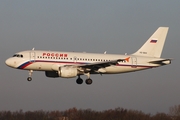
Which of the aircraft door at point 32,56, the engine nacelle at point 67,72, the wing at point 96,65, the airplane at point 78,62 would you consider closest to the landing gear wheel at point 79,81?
the airplane at point 78,62

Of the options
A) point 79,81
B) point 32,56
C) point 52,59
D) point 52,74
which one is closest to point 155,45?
point 79,81

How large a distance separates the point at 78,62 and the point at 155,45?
14616 mm

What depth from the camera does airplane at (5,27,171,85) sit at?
214 ft

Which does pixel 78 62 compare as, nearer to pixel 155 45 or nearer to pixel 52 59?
pixel 52 59

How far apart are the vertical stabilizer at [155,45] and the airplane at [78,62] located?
0.39 m

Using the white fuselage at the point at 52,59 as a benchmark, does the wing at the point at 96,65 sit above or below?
below

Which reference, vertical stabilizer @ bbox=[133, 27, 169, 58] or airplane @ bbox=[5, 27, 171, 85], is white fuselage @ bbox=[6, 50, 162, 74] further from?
vertical stabilizer @ bbox=[133, 27, 169, 58]

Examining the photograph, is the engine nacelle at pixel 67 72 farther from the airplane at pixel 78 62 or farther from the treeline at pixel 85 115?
the treeline at pixel 85 115

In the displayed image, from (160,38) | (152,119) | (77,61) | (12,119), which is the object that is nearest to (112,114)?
(152,119)

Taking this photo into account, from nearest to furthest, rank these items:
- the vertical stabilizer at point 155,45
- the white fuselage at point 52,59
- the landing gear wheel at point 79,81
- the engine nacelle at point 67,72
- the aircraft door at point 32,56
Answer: the engine nacelle at point 67,72 < the aircraft door at point 32,56 < the white fuselage at point 52,59 < the landing gear wheel at point 79,81 < the vertical stabilizer at point 155,45

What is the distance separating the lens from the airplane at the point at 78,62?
214 feet

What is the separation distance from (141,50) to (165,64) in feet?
16.1

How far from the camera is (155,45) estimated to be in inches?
2982

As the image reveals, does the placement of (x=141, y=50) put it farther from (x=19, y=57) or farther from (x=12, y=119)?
(x=12, y=119)
